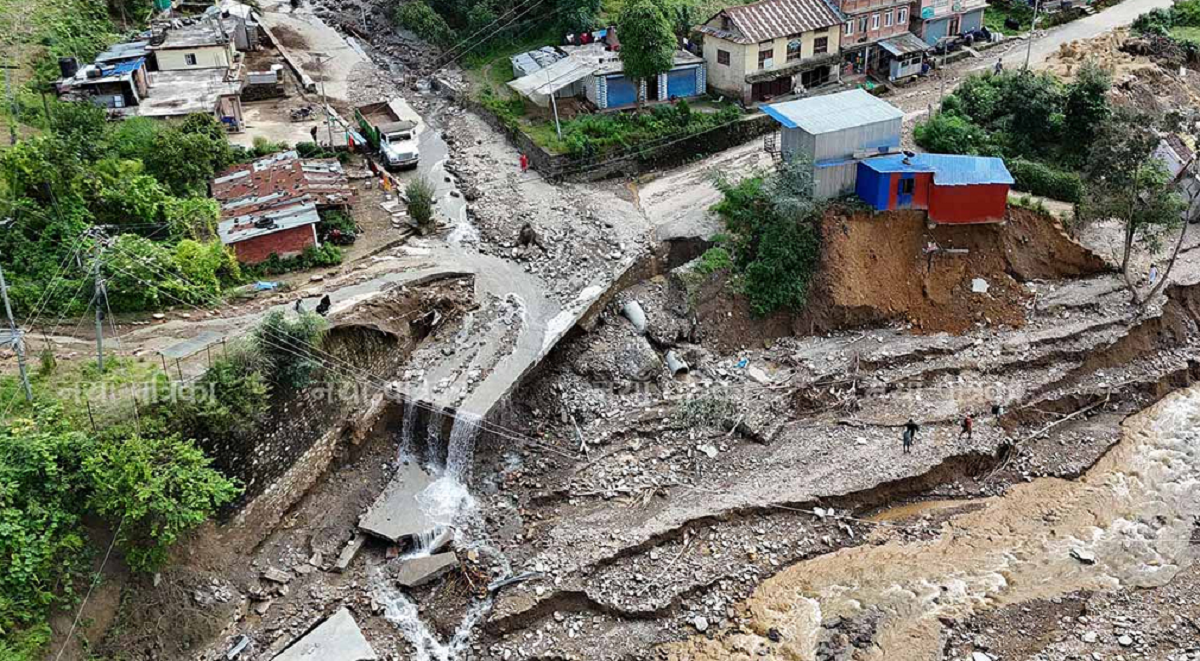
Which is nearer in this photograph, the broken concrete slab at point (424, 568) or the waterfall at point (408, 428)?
the broken concrete slab at point (424, 568)

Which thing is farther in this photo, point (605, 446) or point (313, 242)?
point (313, 242)

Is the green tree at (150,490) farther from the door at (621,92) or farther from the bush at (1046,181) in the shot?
the bush at (1046,181)

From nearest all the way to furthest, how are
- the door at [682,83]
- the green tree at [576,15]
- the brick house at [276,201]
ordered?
the brick house at [276,201] → the door at [682,83] → the green tree at [576,15]

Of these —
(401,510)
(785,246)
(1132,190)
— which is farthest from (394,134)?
(1132,190)

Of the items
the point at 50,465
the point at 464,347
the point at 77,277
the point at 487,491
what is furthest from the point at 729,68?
the point at 50,465

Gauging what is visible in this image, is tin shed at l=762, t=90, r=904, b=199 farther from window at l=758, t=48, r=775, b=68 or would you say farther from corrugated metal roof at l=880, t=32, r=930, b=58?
corrugated metal roof at l=880, t=32, r=930, b=58

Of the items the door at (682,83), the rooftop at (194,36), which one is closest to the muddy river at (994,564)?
the door at (682,83)

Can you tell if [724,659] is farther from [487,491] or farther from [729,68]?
[729,68]

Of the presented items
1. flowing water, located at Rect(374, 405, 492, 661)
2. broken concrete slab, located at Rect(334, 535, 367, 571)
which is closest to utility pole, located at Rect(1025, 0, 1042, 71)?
flowing water, located at Rect(374, 405, 492, 661)
